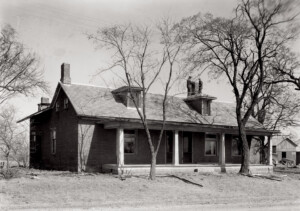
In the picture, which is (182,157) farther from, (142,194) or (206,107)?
(142,194)

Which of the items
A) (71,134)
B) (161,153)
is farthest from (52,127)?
(161,153)

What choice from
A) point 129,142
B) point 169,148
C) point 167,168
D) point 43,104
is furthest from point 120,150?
point 43,104

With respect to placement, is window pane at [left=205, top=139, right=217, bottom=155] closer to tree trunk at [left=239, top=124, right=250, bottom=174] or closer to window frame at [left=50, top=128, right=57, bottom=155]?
tree trunk at [left=239, top=124, right=250, bottom=174]

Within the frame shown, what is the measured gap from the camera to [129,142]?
83.4 feet

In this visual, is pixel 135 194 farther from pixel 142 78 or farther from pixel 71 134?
pixel 71 134

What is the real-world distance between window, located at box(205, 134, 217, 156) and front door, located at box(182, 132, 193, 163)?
1444 mm

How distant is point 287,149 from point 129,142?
5267 centimetres

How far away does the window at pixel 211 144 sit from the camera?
29.5 m

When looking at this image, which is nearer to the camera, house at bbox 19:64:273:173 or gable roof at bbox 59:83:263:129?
house at bbox 19:64:273:173

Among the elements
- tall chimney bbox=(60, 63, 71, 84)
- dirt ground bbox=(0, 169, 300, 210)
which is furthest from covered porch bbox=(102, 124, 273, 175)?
tall chimney bbox=(60, 63, 71, 84)

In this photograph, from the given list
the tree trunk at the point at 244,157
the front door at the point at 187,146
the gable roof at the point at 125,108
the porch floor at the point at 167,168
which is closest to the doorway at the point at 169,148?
the front door at the point at 187,146

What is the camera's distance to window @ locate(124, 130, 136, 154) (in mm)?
25266

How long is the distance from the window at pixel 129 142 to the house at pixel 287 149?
163 ft

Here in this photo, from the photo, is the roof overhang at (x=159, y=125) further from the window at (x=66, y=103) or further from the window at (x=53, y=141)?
the window at (x=53, y=141)
